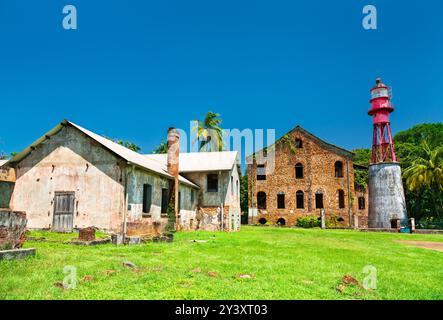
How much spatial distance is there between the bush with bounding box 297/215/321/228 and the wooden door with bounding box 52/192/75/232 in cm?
2689

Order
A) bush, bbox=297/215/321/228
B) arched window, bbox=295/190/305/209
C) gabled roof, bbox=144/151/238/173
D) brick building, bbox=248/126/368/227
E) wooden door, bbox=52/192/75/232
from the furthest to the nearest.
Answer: arched window, bbox=295/190/305/209
brick building, bbox=248/126/368/227
bush, bbox=297/215/321/228
gabled roof, bbox=144/151/238/173
wooden door, bbox=52/192/75/232

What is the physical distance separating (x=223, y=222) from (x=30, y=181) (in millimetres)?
13324

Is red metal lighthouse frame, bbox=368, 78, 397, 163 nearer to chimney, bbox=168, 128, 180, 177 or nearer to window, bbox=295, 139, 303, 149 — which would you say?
window, bbox=295, 139, 303, 149

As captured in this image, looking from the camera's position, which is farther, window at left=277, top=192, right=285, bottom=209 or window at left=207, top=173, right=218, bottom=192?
window at left=277, top=192, right=285, bottom=209

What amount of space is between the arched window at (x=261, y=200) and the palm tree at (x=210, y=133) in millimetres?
7033

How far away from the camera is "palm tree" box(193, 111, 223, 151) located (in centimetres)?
3909

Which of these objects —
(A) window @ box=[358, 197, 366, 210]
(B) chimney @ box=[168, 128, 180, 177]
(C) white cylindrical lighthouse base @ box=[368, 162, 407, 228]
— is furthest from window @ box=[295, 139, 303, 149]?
(B) chimney @ box=[168, 128, 180, 177]

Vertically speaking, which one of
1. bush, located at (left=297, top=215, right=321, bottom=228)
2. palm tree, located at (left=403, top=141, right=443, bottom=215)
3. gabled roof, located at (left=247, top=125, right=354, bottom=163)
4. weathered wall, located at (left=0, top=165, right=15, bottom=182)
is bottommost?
bush, located at (left=297, top=215, right=321, bottom=228)

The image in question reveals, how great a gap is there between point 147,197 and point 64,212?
405cm

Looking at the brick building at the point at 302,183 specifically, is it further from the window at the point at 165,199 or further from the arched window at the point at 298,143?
the window at the point at 165,199

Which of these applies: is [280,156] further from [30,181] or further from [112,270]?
[112,270]

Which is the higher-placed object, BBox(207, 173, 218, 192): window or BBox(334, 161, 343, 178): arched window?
BBox(334, 161, 343, 178): arched window

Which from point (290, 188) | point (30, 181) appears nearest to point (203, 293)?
point (30, 181)
